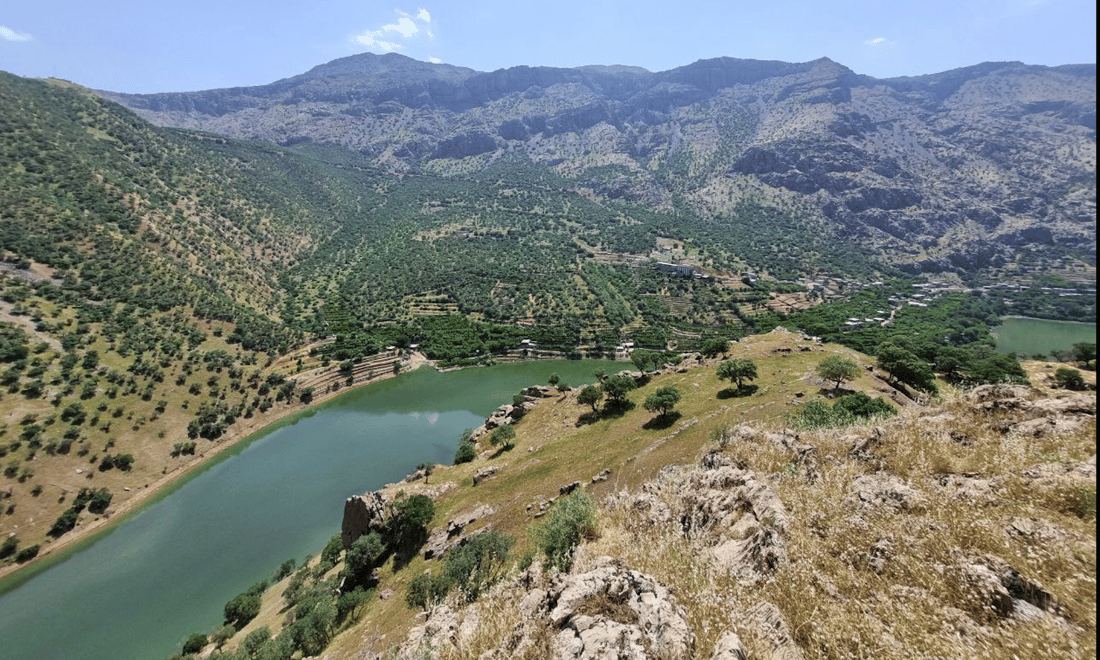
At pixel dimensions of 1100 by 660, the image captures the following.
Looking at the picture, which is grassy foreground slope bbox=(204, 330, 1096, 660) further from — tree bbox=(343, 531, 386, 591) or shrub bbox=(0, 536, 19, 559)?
shrub bbox=(0, 536, 19, 559)

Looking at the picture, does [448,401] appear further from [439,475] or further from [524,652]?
[524,652]

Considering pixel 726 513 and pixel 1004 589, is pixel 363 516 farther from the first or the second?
pixel 1004 589

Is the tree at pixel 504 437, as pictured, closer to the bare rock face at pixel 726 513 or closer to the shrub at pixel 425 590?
the shrub at pixel 425 590

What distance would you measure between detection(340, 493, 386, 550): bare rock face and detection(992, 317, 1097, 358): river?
153m

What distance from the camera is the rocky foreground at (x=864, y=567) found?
5.81 meters

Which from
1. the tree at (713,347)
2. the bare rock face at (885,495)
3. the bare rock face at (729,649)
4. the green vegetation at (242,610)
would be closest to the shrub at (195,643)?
the green vegetation at (242,610)

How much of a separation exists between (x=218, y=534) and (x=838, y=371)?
66576mm

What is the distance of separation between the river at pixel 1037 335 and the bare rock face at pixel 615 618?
15490cm

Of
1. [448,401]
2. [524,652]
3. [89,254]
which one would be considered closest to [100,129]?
[89,254]

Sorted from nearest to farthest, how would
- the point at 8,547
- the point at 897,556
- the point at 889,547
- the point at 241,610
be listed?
the point at 897,556
the point at 889,547
the point at 241,610
the point at 8,547

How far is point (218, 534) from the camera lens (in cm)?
4647

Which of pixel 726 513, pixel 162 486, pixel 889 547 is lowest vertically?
pixel 162 486

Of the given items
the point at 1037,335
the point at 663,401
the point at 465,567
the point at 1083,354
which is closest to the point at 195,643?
the point at 465,567

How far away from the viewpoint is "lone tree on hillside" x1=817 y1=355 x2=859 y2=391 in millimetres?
39062
